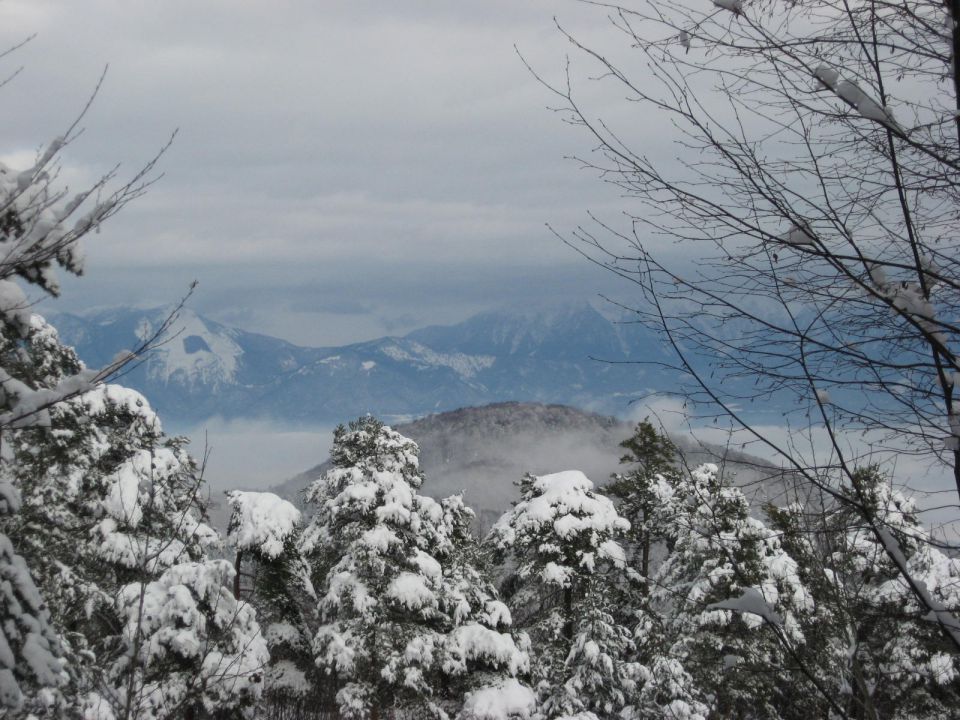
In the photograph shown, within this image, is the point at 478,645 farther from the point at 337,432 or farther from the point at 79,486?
the point at 79,486

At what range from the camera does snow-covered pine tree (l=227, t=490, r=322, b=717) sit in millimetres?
19891

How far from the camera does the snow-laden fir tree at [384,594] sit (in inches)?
A: 705

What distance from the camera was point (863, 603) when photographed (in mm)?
3941

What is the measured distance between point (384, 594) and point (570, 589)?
535 cm

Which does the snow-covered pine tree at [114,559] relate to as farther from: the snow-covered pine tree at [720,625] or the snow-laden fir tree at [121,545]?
the snow-covered pine tree at [720,625]

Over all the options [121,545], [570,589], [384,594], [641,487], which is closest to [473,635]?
[384,594]

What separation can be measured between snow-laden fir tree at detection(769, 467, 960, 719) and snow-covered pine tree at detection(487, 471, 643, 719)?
18.7 ft

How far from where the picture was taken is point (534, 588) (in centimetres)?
2206

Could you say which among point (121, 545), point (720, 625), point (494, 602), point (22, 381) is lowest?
point (494, 602)

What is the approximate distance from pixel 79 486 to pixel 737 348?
674 inches

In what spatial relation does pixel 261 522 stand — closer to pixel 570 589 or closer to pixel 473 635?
pixel 473 635

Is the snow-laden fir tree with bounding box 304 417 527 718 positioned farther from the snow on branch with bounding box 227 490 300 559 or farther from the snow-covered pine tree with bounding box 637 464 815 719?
the snow-covered pine tree with bounding box 637 464 815 719

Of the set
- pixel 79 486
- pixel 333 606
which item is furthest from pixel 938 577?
pixel 79 486

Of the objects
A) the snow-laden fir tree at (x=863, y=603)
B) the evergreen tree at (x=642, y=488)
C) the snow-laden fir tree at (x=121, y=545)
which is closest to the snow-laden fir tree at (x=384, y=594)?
the snow-laden fir tree at (x=121, y=545)
